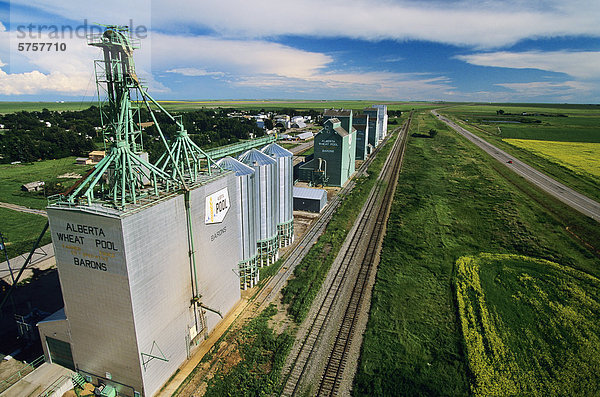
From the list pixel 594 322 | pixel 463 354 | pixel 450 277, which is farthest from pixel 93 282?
pixel 594 322

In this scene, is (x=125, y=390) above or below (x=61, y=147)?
below

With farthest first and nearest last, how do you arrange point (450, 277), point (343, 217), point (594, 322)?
point (343, 217) < point (450, 277) < point (594, 322)

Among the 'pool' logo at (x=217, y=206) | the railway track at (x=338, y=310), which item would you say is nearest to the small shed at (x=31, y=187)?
the 'pool' logo at (x=217, y=206)

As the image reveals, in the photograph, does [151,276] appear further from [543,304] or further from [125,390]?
[543,304]

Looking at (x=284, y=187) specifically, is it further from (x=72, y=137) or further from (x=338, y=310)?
(x=72, y=137)

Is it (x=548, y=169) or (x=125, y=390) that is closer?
(x=125, y=390)

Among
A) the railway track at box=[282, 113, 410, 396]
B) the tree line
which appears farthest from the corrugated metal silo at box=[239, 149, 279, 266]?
the tree line
